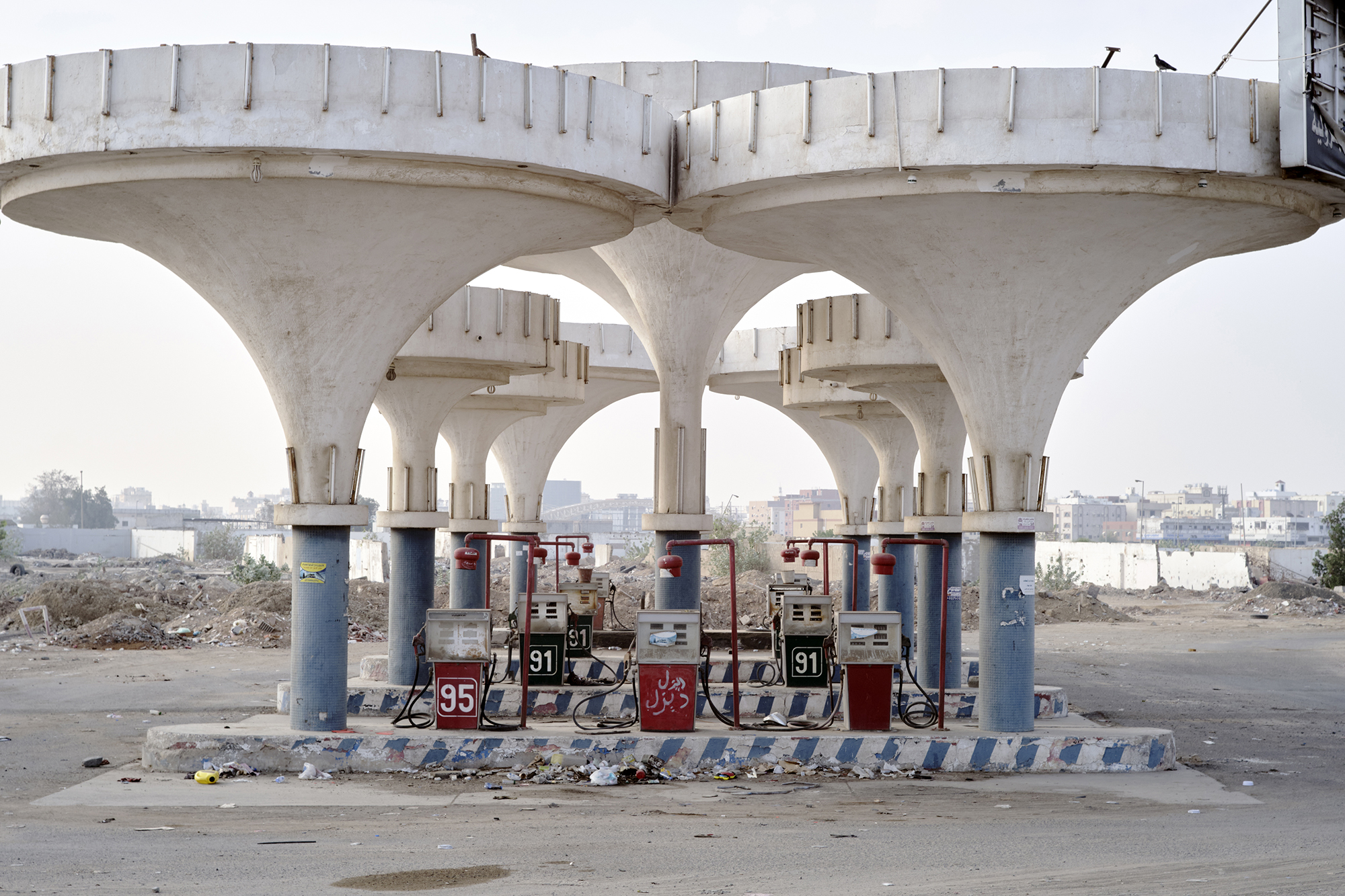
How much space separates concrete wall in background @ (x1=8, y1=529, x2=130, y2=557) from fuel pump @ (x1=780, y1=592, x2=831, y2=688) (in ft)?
273

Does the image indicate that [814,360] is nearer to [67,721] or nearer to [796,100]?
[796,100]

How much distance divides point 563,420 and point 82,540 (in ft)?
241

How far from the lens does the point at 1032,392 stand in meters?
14.0

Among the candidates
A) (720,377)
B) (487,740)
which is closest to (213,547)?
(720,377)

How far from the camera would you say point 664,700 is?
14.0 metres

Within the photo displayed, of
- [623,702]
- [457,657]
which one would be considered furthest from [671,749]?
[623,702]

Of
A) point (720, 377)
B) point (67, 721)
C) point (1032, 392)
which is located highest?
point (720, 377)

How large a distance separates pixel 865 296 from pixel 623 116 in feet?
22.3

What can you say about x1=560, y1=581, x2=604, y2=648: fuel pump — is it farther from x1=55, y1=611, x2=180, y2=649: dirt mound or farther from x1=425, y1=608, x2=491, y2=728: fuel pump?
x1=55, y1=611, x2=180, y2=649: dirt mound

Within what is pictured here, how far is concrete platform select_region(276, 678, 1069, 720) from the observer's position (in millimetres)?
17656

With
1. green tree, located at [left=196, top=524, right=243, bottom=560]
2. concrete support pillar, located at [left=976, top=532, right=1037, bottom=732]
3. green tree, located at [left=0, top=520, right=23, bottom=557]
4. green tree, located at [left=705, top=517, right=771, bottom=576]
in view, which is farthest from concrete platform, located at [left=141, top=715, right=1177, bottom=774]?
green tree, located at [left=196, top=524, right=243, bottom=560]

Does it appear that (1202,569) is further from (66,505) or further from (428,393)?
(66,505)

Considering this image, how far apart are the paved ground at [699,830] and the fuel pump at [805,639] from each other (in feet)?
15.9

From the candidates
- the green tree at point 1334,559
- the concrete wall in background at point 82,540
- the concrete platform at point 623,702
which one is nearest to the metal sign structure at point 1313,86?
the concrete platform at point 623,702
